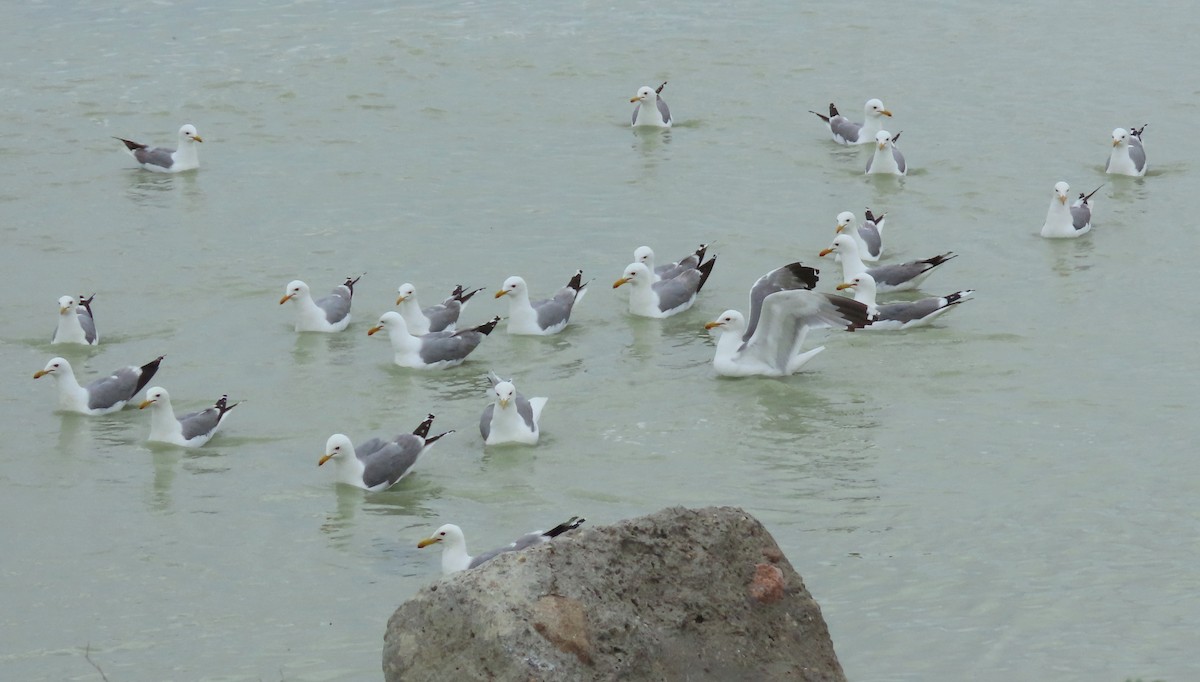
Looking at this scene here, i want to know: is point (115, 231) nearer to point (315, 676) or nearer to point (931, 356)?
point (931, 356)

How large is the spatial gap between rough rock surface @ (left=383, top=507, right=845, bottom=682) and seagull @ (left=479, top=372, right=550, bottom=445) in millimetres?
5049

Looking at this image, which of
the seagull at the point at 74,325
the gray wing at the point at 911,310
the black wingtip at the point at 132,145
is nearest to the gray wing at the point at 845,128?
the gray wing at the point at 911,310

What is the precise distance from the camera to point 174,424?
12.1 meters

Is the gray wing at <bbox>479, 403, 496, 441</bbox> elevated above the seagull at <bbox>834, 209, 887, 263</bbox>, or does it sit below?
below

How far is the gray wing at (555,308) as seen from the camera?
1452 cm

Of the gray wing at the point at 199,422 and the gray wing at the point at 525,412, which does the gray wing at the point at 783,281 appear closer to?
the gray wing at the point at 525,412

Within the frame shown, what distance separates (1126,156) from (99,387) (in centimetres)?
1170

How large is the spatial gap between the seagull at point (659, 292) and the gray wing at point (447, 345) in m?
1.53

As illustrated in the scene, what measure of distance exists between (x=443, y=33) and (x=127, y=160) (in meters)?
7.36

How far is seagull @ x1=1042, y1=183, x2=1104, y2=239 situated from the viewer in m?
16.6

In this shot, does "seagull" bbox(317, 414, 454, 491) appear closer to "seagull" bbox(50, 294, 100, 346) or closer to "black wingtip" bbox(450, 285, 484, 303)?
"black wingtip" bbox(450, 285, 484, 303)

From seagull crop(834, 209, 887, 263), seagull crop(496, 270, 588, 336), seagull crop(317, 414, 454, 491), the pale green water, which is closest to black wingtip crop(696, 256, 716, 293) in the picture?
the pale green water

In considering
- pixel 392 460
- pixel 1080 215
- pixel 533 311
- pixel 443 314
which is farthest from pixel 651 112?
pixel 392 460

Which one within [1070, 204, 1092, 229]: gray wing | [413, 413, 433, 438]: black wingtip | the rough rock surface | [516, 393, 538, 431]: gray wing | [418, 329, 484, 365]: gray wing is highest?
the rough rock surface
